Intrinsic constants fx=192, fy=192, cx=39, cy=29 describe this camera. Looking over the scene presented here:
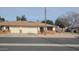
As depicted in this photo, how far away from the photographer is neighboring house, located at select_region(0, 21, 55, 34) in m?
Result: 5.52

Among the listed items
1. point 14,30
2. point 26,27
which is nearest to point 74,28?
point 26,27

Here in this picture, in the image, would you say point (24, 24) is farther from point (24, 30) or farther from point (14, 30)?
point (14, 30)

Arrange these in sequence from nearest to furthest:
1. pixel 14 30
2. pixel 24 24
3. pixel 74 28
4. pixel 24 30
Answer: pixel 14 30 < pixel 24 30 < pixel 74 28 < pixel 24 24

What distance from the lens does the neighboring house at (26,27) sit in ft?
18.1

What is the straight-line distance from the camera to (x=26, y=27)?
5742 mm

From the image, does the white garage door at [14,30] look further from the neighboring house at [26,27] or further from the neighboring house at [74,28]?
the neighboring house at [74,28]

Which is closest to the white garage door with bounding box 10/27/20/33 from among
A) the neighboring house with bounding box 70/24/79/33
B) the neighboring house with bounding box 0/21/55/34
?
the neighboring house with bounding box 0/21/55/34

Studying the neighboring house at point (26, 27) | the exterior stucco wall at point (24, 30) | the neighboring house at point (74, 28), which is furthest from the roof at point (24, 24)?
the neighboring house at point (74, 28)

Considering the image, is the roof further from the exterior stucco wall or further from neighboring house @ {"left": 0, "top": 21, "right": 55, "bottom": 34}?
the exterior stucco wall

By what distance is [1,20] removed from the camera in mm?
5707
